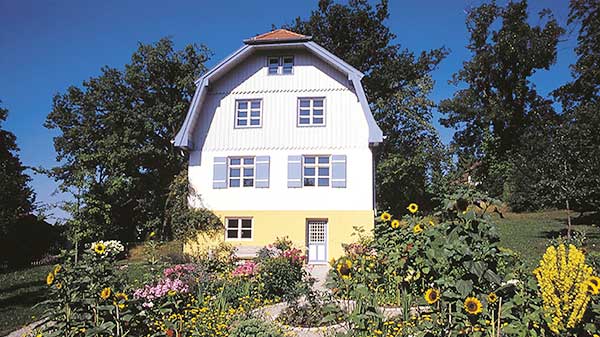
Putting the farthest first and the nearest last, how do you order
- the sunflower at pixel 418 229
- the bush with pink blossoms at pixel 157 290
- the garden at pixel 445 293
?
the bush with pink blossoms at pixel 157 290, the sunflower at pixel 418 229, the garden at pixel 445 293

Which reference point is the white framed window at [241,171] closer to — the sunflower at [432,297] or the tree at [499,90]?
the sunflower at [432,297]

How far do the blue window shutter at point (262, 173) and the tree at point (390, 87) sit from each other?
9.58 m

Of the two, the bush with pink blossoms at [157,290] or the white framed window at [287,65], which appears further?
the white framed window at [287,65]

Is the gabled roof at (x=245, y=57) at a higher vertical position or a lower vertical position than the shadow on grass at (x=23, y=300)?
higher

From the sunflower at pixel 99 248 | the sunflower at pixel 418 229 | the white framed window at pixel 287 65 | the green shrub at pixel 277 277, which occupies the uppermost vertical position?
the white framed window at pixel 287 65

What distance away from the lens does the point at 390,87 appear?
2672 cm

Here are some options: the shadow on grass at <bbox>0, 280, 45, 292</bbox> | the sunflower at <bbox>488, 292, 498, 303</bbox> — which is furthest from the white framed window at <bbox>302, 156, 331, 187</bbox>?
the sunflower at <bbox>488, 292, 498, 303</bbox>

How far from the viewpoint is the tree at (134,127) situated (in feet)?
76.6

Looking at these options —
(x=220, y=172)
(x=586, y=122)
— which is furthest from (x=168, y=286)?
(x=586, y=122)

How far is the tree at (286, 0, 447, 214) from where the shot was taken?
2362 centimetres

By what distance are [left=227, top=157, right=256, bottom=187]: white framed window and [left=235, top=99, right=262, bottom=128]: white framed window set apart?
52.5 inches

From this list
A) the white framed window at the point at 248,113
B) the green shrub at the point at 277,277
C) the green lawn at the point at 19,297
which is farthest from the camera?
the white framed window at the point at 248,113

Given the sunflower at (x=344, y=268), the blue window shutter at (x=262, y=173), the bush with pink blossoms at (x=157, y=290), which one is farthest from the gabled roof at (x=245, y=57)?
the sunflower at (x=344, y=268)

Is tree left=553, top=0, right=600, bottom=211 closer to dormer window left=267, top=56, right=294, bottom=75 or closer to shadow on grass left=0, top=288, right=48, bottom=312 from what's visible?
dormer window left=267, top=56, right=294, bottom=75
